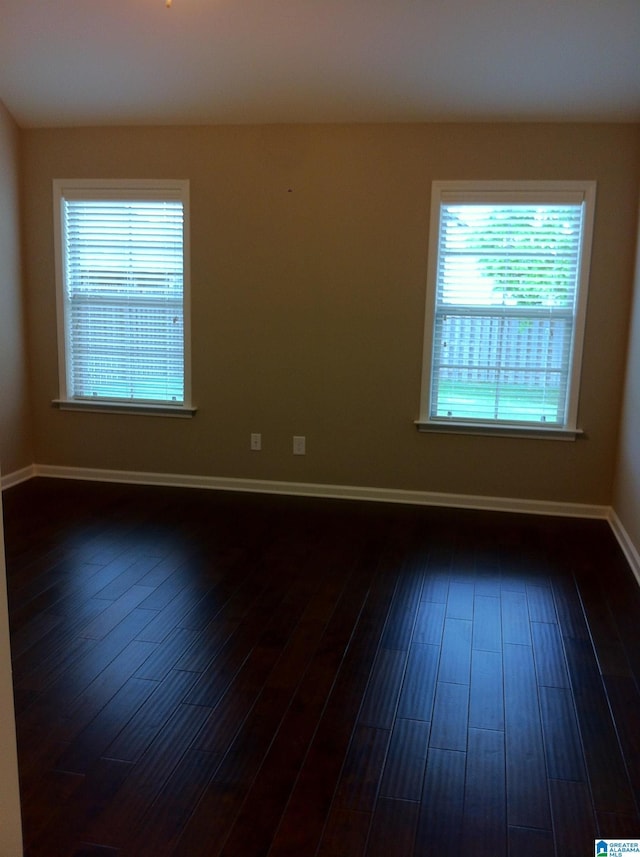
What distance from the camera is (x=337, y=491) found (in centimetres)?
467

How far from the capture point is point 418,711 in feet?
7.47

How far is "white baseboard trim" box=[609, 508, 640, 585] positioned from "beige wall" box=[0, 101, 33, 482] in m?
3.92

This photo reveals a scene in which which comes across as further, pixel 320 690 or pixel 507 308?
pixel 507 308

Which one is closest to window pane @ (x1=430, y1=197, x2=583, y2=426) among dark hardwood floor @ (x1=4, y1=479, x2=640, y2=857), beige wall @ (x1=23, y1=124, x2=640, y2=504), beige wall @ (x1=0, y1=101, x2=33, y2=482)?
beige wall @ (x1=23, y1=124, x2=640, y2=504)

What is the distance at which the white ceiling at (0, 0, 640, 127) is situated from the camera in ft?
11.0

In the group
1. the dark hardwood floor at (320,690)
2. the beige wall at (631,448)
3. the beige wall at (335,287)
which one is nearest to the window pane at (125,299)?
the beige wall at (335,287)

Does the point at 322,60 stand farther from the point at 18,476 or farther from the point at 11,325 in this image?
the point at 18,476

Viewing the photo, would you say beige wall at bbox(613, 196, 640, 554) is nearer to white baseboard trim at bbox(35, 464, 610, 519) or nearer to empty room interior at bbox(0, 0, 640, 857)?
empty room interior at bbox(0, 0, 640, 857)

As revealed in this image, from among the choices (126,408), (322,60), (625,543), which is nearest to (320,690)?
(625,543)

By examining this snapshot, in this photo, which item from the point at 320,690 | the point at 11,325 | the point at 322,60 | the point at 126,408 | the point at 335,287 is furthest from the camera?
the point at 126,408

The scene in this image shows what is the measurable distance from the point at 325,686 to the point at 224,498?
2.34 meters

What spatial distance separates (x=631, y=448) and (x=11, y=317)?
408 centimetres

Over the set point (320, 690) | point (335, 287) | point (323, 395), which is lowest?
point (320, 690)

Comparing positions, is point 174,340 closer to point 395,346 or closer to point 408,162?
point 395,346
